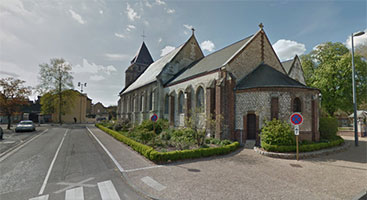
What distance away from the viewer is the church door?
1406 centimetres

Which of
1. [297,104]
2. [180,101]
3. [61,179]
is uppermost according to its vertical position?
[180,101]

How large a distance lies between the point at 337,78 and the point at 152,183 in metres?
27.3

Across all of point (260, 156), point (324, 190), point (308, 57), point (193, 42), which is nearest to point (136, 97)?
point (193, 42)

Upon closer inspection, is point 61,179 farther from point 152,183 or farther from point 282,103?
point 282,103

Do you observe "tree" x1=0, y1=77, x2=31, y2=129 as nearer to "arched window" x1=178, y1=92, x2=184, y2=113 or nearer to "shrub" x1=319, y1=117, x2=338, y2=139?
→ "arched window" x1=178, y1=92, x2=184, y2=113

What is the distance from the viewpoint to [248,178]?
6.85 metres

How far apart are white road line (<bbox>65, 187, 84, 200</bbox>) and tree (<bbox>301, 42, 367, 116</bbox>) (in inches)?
1121

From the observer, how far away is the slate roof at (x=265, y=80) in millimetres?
13492

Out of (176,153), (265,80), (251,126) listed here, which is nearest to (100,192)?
(176,153)

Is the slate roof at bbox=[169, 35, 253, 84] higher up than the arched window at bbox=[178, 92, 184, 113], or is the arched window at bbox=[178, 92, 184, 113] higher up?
the slate roof at bbox=[169, 35, 253, 84]

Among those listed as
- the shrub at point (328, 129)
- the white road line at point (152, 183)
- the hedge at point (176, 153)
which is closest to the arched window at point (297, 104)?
the shrub at point (328, 129)

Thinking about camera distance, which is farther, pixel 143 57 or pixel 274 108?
pixel 143 57

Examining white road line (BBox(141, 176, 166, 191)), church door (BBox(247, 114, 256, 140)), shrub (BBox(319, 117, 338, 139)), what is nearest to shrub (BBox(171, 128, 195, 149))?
white road line (BBox(141, 176, 166, 191))

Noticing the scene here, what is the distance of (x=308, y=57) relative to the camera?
90.6 ft
